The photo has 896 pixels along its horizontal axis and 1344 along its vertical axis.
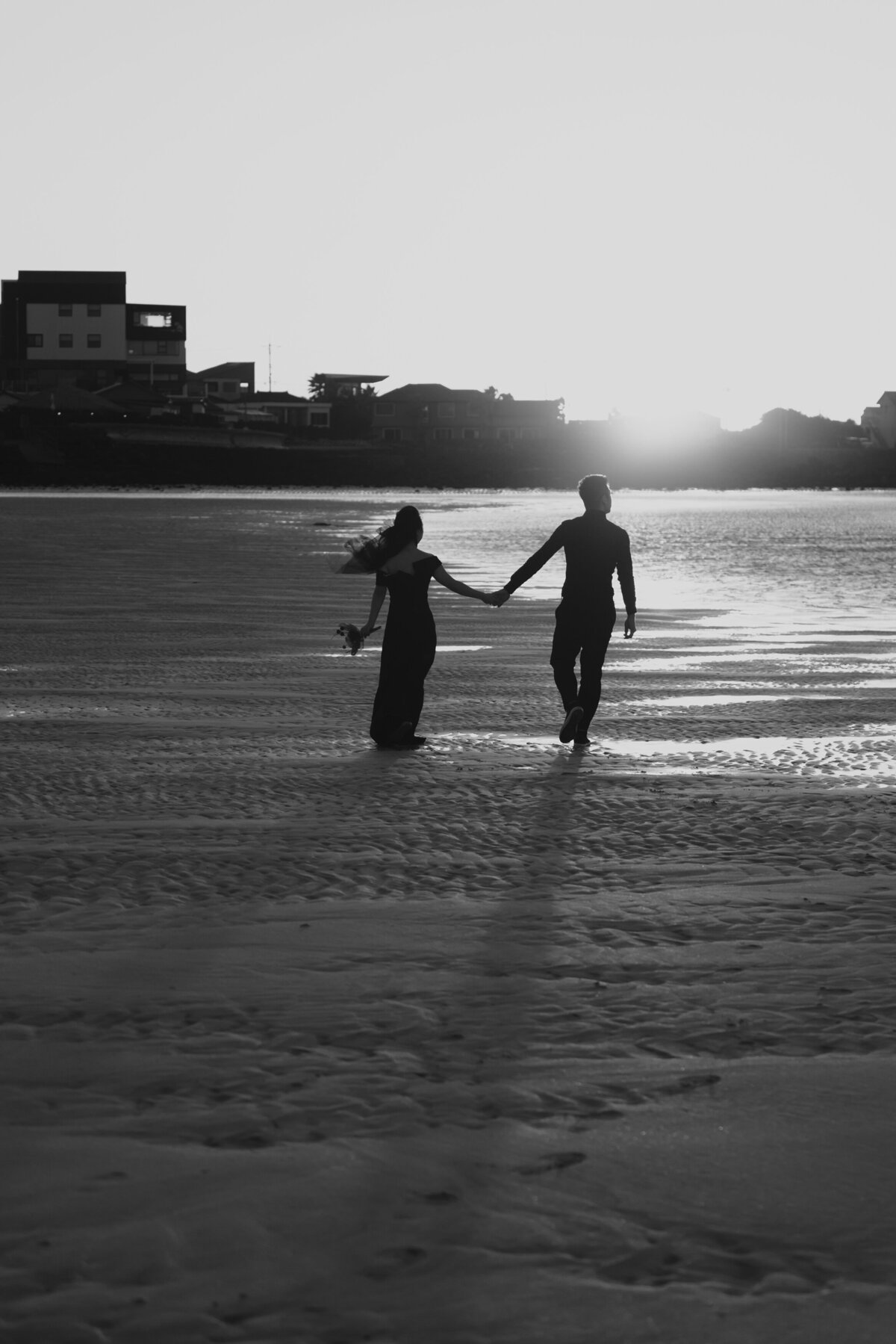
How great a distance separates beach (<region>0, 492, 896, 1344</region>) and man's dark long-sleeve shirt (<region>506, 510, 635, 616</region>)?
84 centimetres

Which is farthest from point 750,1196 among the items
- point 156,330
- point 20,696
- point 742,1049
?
point 156,330

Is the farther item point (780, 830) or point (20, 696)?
point (20, 696)

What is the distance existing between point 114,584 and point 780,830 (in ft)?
60.5

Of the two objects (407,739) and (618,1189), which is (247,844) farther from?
(618,1189)

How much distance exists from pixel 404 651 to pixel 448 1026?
5842 mm

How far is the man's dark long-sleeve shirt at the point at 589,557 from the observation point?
35.2 feet

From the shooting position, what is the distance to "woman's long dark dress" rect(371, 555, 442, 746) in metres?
10.0

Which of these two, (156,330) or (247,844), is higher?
(156,330)

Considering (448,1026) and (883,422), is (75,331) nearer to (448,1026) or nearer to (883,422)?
(883,422)

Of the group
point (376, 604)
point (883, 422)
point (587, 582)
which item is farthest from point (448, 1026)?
point (883, 422)

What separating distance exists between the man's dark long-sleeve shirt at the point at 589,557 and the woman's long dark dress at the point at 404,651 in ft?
1.82

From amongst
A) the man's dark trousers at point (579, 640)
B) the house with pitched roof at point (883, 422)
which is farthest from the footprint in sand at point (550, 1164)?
the house with pitched roof at point (883, 422)

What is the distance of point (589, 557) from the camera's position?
1077cm

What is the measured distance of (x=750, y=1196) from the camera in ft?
11.9
